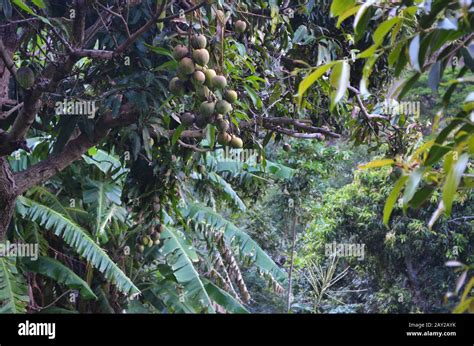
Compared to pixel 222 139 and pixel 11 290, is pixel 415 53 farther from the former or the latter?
pixel 11 290

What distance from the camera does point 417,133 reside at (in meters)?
4.18

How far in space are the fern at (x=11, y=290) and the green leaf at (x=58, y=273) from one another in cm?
33

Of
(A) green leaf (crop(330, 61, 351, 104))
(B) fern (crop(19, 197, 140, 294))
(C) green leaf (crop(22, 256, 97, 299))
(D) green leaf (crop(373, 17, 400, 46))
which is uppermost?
(D) green leaf (crop(373, 17, 400, 46))

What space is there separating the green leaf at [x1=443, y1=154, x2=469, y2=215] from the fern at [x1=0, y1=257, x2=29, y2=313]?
173 inches

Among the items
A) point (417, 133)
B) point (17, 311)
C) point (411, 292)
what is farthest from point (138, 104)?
point (411, 292)

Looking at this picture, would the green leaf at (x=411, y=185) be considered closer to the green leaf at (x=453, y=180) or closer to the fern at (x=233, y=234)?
the green leaf at (x=453, y=180)

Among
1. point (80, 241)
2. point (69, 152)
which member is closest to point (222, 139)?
point (69, 152)

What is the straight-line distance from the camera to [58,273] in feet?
19.0

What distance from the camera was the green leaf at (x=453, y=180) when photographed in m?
1.46

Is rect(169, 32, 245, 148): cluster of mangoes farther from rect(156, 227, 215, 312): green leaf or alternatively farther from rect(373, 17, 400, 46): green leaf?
rect(156, 227, 215, 312): green leaf

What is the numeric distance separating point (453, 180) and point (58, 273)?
15.9 ft

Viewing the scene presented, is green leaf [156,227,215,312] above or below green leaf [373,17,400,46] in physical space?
below

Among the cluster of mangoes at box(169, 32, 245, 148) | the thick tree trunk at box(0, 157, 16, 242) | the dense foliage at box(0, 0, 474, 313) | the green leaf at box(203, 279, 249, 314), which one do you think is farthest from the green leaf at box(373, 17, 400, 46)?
the green leaf at box(203, 279, 249, 314)

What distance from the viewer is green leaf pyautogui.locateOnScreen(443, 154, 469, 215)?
4.79 ft
